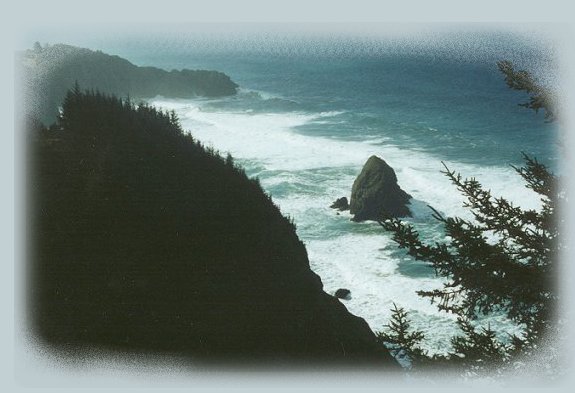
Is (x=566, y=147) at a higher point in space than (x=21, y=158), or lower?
higher

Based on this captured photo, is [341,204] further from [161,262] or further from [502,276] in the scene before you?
[502,276]

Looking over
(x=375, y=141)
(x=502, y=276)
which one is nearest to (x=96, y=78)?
(x=375, y=141)

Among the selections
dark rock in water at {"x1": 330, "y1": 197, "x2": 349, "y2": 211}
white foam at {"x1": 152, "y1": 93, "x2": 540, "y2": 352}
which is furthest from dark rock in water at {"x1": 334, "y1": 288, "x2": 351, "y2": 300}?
dark rock in water at {"x1": 330, "y1": 197, "x2": 349, "y2": 211}

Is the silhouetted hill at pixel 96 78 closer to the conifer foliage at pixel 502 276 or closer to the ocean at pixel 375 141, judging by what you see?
the ocean at pixel 375 141

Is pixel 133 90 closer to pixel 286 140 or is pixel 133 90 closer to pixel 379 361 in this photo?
pixel 286 140

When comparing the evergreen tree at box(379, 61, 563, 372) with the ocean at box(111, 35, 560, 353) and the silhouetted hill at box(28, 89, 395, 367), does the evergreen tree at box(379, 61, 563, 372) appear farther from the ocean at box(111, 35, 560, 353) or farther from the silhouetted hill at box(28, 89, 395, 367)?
the silhouetted hill at box(28, 89, 395, 367)

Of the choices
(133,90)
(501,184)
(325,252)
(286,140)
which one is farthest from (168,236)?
(133,90)
